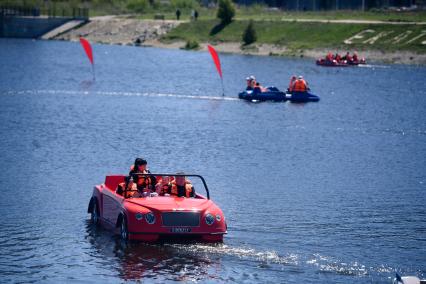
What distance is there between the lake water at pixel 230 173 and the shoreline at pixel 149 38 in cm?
2673

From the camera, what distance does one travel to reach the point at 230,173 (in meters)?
37.6

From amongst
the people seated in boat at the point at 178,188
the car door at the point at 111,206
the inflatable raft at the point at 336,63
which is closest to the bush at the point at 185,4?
the inflatable raft at the point at 336,63

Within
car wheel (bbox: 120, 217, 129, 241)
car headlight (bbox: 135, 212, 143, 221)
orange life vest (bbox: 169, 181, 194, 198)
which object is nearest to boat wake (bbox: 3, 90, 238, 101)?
orange life vest (bbox: 169, 181, 194, 198)

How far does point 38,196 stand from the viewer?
106 feet

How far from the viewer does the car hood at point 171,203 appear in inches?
1017

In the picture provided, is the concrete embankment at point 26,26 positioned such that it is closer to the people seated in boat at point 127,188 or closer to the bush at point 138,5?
the bush at point 138,5

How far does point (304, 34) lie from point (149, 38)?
2341cm

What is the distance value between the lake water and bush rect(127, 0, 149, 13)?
6989 cm

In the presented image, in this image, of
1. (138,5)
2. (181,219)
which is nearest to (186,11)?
(138,5)

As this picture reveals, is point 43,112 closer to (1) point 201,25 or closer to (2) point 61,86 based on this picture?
(2) point 61,86

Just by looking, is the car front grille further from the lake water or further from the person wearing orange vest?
the person wearing orange vest

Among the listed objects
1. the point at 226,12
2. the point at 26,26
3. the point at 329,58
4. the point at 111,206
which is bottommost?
the point at 329,58

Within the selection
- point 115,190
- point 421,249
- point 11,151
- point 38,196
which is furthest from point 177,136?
point 421,249

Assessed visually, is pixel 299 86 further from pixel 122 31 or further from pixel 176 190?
pixel 122 31
